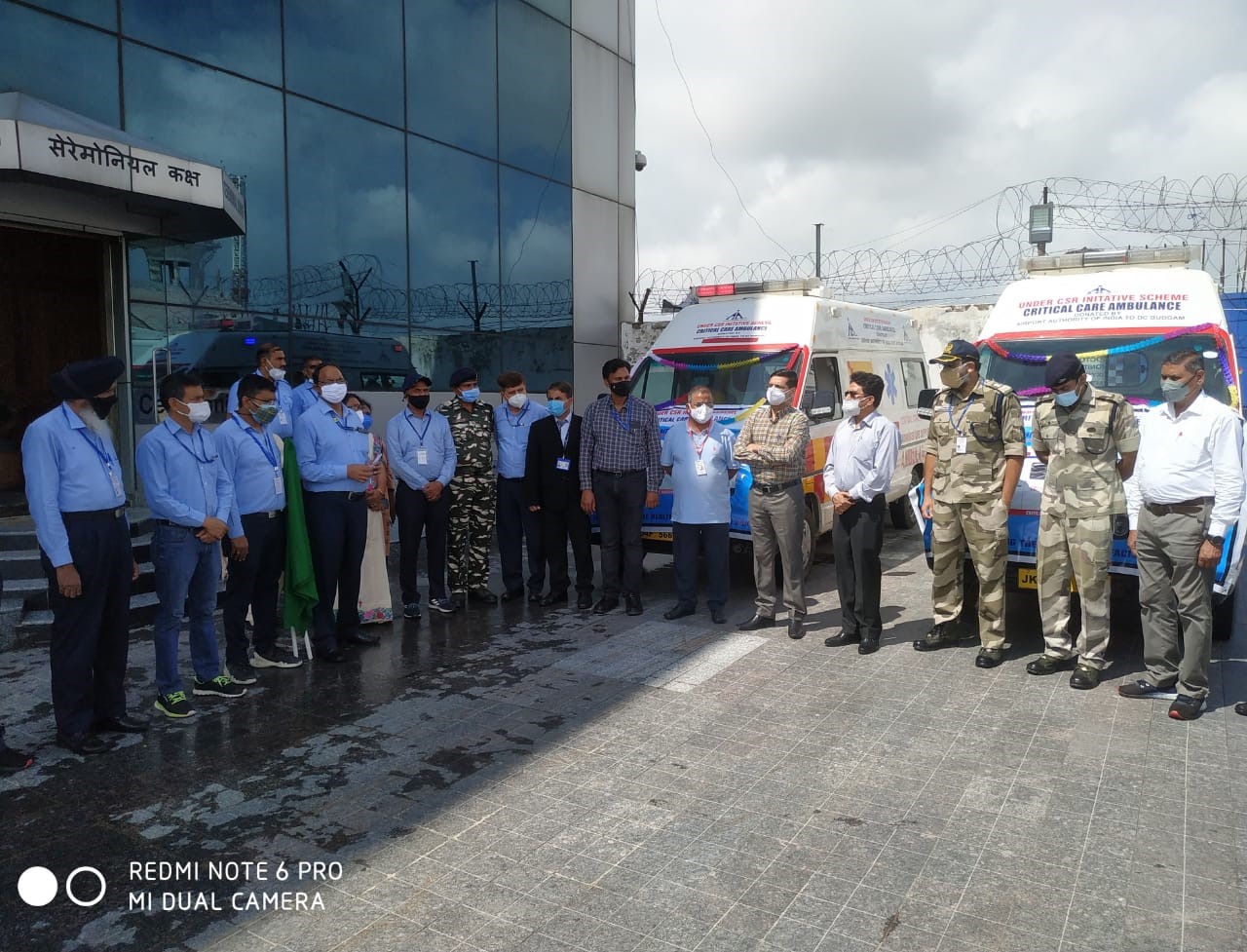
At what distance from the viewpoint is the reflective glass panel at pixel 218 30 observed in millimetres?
8594

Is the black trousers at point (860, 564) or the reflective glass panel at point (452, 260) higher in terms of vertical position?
the reflective glass panel at point (452, 260)

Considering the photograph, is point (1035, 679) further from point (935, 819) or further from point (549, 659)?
point (549, 659)

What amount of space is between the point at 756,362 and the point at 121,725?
599 cm

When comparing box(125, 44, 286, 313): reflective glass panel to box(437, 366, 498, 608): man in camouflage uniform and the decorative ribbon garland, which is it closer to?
box(437, 366, 498, 608): man in camouflage uniform

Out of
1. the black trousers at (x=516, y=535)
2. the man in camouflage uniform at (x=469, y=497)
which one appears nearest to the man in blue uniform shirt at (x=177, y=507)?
the man in camouflage uniform at (x=469, y=497)

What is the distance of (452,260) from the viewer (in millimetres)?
12219

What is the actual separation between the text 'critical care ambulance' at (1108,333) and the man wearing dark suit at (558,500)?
288cm

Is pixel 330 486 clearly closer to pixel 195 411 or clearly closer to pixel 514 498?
pixel 195 411

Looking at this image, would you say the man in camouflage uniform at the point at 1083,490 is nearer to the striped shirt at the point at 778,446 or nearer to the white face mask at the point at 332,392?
the striped shirt at the point at 778,446

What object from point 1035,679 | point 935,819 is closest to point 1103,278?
point 1035,679

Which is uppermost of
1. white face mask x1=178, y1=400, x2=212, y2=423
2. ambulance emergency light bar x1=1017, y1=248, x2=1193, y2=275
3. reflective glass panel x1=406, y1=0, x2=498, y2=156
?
reflective glass panel x1=406, y1=0, x2=498, y2=156

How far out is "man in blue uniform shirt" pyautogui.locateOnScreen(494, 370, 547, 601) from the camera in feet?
26.5

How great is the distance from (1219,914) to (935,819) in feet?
3.39

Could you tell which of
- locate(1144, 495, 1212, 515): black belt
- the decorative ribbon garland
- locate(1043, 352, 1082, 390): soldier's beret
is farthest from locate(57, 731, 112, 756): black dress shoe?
the decorative ribbon garland
